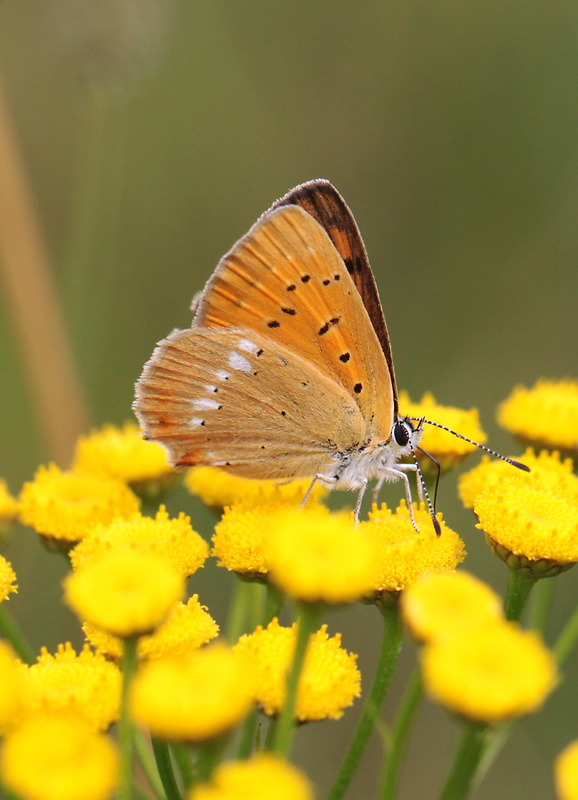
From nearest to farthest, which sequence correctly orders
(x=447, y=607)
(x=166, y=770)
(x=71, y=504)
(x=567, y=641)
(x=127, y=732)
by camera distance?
(x=127, y=732) < (x=447, y=607) < (x=166, y=770) < (x=567, y=641) < (x=71, y=504)

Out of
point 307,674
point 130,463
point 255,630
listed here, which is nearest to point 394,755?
point 307,674

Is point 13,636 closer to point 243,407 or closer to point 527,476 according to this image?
point 243,407

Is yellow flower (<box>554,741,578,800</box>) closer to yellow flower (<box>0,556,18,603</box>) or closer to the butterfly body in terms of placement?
yellow flower (<box>0,556,18,603</box>)

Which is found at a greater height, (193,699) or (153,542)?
(193,699)

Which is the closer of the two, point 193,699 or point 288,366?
point 193,699

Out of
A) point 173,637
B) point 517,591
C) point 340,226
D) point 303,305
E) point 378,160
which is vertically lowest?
point 173,637

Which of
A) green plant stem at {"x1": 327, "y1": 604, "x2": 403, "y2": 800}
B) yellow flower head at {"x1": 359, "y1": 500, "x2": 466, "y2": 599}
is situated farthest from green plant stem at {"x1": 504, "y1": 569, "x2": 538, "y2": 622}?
green plant stem at {"x1": 327, "y1": 604, "x2": 403, "y2": 800}

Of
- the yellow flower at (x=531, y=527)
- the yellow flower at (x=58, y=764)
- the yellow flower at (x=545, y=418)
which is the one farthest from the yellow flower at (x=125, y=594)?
the yellow flower at (x=545, y=418)

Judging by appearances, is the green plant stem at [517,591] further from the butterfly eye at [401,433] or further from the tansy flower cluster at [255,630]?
the butterfly eye at [401,433]
